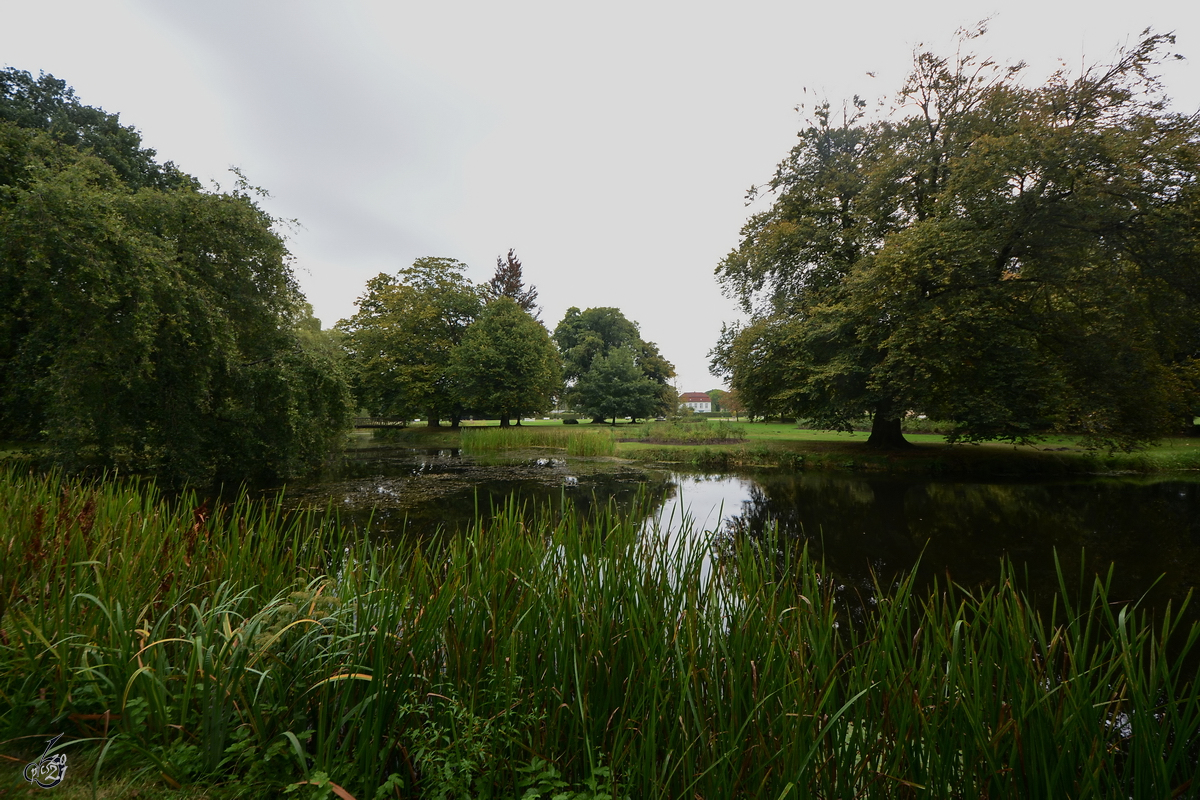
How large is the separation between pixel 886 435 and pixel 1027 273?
6513 mm

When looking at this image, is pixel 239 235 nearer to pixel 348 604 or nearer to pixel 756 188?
pixel 348 604

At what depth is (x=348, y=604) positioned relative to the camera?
7.89ft

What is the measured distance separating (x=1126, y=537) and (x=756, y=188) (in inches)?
708

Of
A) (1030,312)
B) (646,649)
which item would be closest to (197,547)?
(646,649)

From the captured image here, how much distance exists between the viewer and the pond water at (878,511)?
5.96 meters

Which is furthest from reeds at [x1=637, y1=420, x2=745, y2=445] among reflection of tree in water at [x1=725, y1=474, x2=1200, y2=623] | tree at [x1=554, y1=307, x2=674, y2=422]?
tree at [x1=554, y1=307, x2=674, y2=422]

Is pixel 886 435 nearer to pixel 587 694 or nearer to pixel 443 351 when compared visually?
pixel 587 694

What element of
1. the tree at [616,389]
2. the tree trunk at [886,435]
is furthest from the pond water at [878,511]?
the tree at [616,389]

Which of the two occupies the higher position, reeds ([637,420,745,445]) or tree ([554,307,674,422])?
tree ([554,307,674,422])

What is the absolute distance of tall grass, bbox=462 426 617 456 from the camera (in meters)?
18.8

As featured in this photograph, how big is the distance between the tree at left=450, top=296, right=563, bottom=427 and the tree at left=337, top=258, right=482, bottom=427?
1.15 m

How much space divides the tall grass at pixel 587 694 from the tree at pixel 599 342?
132 ft

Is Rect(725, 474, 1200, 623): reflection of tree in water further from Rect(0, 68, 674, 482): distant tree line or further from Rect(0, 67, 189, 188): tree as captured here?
Rect(0, 67, 189, 188): tree

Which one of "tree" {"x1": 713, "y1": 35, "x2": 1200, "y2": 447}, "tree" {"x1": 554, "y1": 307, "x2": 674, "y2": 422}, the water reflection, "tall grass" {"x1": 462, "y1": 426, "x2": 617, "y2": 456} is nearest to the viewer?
the water reflection
